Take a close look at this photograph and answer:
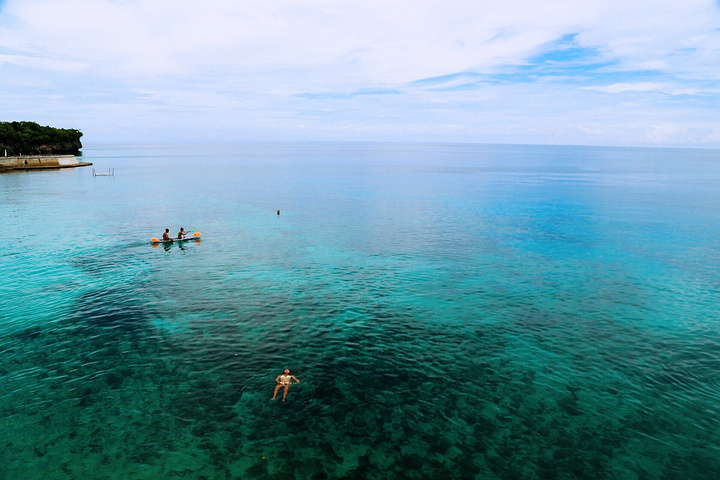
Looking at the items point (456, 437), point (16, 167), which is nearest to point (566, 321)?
point (456, 437)

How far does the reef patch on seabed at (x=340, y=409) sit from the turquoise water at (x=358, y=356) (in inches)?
5.1

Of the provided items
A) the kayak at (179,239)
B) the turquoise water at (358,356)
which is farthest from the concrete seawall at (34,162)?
the kayak at (179,239)

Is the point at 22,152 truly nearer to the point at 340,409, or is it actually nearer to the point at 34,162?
the point at 34,162

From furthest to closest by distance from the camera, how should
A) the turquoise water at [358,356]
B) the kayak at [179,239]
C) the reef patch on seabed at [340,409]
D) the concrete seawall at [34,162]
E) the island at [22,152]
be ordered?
the island at [22,152] → the concrete seawall at [34,162] → the kayak at [179,239] → the turquoise water at [358,356] → the reef patch on seabed at [340,409]

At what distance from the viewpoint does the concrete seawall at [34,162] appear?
15775cm

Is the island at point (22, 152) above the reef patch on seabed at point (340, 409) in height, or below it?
above

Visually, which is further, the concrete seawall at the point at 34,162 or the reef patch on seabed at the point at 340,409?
the concrete seawall at the point at 34,162

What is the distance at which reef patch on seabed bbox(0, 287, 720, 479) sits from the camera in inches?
854

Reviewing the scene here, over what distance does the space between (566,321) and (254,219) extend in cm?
6212

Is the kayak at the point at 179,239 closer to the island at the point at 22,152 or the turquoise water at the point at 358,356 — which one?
the turquoise water at the point at 358,356

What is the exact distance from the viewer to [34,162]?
166625mm

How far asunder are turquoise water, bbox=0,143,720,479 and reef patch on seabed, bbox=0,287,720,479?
0.13 m

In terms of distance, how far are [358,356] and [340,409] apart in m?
6.30

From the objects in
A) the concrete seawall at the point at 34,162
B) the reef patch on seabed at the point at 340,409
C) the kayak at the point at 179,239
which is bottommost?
the reef patch on seabed at the point at 340,409
